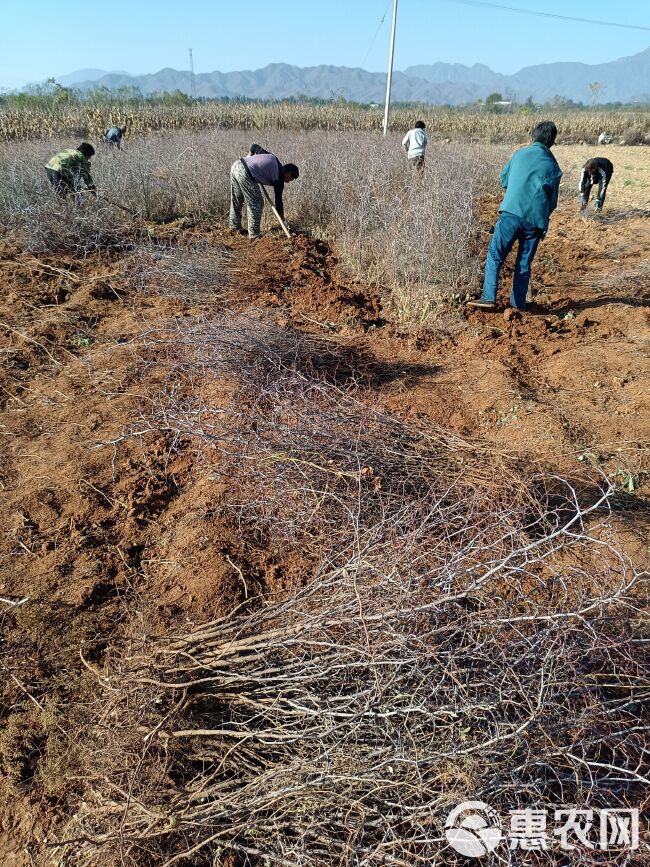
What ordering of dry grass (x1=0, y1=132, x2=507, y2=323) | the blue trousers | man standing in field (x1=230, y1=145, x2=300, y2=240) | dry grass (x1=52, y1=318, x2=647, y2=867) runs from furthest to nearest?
man standing in field (x1=230, y1=145, x2=300, y2=240)
dry grass (x1=0, y1=132, x2=507, y2=323)
the blue trousers
dry grass (x1=52, y1=318, x2=647, y2=867)

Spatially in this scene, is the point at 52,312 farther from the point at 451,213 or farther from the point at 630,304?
the point at 630,304

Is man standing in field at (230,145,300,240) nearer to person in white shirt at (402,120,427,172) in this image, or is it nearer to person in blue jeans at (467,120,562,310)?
person in blue jeans at (467,120,562,310)

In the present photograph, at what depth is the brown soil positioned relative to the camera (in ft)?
7.39

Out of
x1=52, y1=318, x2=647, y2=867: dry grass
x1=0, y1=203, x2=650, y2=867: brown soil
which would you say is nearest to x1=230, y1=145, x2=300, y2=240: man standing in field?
x1=0, y1=203, x2=650, y2=867: brown soil

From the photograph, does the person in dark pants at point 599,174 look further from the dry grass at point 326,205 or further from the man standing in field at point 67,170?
the man standing in field at point 67,170

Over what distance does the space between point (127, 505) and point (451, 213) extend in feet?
15.9

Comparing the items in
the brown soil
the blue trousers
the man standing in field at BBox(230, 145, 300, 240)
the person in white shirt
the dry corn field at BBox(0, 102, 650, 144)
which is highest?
the dry corn field at BBox(0, 102, 650, 144)

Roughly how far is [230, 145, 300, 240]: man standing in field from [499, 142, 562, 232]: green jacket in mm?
3008

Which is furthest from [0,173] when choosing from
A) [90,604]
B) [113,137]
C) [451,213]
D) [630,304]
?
[630,304]

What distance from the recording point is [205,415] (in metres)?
3.50

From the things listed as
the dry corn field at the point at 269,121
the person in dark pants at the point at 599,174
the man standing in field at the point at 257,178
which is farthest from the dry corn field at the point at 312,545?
the dry corn field at the point at 269,121

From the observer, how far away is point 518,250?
5055 millimetres

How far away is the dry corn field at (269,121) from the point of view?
15.6 metres

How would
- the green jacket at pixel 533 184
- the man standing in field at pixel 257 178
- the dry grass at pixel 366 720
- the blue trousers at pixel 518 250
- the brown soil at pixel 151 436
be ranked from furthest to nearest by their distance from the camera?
the man standing in field at pixel 257 178
the blue trousers at pixel 518 250
the green jacket at pixel 533 184
the brown soil at pixel 151 436
the dry grass at pixel 366 720
